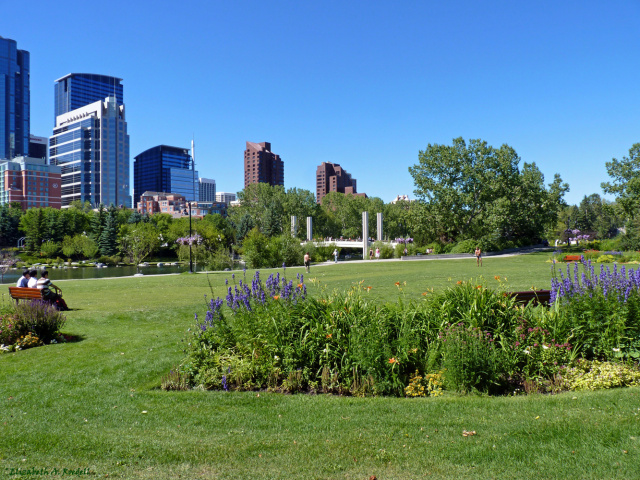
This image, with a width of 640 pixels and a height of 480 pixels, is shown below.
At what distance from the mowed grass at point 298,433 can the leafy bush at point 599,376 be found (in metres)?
0.30

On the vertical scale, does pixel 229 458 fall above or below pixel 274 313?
below

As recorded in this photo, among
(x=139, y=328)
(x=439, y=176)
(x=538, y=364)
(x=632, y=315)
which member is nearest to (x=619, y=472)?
(x=538, y=364)

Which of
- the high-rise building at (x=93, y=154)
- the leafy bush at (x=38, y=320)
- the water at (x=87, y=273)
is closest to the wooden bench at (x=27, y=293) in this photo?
the leafy bush at (x=38, y=320)

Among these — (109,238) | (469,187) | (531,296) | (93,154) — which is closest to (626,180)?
(469,187)

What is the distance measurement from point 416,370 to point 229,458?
9.29 feet

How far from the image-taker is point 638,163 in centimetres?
4534

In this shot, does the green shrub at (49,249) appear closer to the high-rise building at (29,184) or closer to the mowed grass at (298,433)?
the mowed grass at (298,433)

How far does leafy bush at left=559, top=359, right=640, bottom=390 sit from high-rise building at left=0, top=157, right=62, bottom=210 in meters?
180

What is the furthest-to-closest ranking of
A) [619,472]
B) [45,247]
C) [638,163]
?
[45,247]
[638,163]
[619,472]

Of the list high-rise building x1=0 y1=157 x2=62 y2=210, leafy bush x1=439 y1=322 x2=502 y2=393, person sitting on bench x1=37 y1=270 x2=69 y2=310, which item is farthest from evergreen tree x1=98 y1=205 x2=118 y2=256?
high-rise building x1=0 y1=157 x2=62 y2=210

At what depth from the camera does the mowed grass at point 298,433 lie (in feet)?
11.8

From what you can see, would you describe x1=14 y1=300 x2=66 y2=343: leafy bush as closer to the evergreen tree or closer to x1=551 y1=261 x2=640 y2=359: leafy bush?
x1=551 y1=261 x2=640 y2=359: leafy bush

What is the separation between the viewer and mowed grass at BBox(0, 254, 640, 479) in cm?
360

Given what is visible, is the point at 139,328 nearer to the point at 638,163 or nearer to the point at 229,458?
the point at 229,458
